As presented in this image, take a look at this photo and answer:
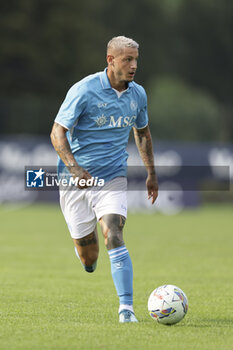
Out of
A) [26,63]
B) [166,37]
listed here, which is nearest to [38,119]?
[26,63]

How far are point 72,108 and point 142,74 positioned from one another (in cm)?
4744

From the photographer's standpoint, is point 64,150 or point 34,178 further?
point 34,178

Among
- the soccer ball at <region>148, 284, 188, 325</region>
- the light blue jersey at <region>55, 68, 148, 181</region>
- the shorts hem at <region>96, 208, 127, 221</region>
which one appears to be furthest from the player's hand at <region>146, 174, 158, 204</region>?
the soccer ball at <region>148, 284, 188, 325</region>

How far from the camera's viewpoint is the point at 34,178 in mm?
8789

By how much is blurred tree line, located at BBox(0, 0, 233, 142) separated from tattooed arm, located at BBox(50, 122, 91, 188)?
24.8 metres

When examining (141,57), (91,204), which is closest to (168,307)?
(91,204)

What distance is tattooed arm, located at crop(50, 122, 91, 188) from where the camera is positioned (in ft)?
24.0

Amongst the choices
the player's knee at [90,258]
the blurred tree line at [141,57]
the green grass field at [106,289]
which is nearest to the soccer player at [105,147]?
the player's knee at [90,258]

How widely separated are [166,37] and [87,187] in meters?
57.2

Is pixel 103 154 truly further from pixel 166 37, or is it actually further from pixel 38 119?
pixel 166 37

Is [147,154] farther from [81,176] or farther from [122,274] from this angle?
[122,274]

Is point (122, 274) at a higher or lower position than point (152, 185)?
lower

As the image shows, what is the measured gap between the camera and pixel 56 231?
18.7 metres

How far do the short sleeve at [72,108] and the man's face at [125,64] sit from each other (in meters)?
0.38
